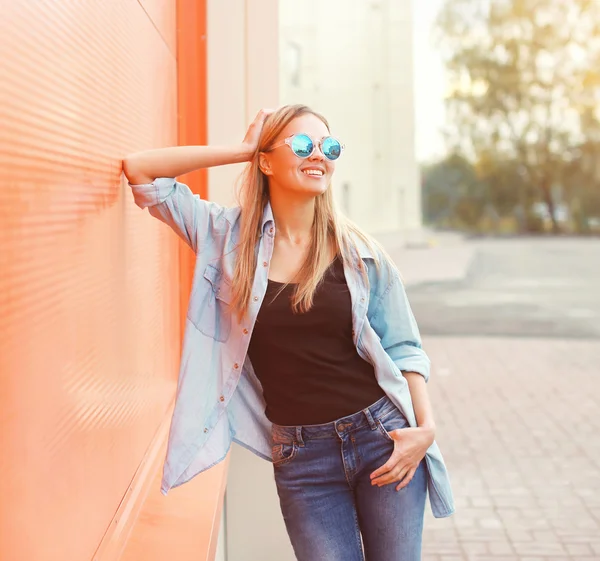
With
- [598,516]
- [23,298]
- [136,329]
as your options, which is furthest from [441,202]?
[23,298]

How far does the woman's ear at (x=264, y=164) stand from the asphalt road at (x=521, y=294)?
11.4 metres

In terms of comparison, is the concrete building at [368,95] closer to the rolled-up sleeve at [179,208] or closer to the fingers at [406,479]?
the rolled-up sleeve at [179,208]

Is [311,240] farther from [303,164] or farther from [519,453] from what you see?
Answer: [519,453]

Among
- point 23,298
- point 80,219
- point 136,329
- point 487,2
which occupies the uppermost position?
point 487,2

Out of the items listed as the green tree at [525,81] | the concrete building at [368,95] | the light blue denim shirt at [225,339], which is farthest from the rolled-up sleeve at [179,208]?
the green tree at [525,81]

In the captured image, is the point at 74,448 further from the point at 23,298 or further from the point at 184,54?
the point at 184,54

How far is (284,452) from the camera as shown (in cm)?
222

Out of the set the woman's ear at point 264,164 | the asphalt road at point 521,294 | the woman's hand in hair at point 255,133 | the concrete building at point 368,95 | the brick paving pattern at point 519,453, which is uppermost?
the concrete building at point 368,95

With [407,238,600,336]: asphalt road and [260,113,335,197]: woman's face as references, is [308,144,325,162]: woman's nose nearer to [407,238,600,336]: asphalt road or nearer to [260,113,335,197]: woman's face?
[260,113,335,197]: woman's face

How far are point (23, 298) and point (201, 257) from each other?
100 centimetres

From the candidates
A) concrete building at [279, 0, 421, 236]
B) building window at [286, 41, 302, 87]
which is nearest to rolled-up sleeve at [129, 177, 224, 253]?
building window at [286, 41, 302, 87]

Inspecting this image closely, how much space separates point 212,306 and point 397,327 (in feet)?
1.65

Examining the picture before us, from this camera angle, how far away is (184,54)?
3.61 meters

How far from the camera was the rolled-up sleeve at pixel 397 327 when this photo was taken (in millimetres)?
2270
